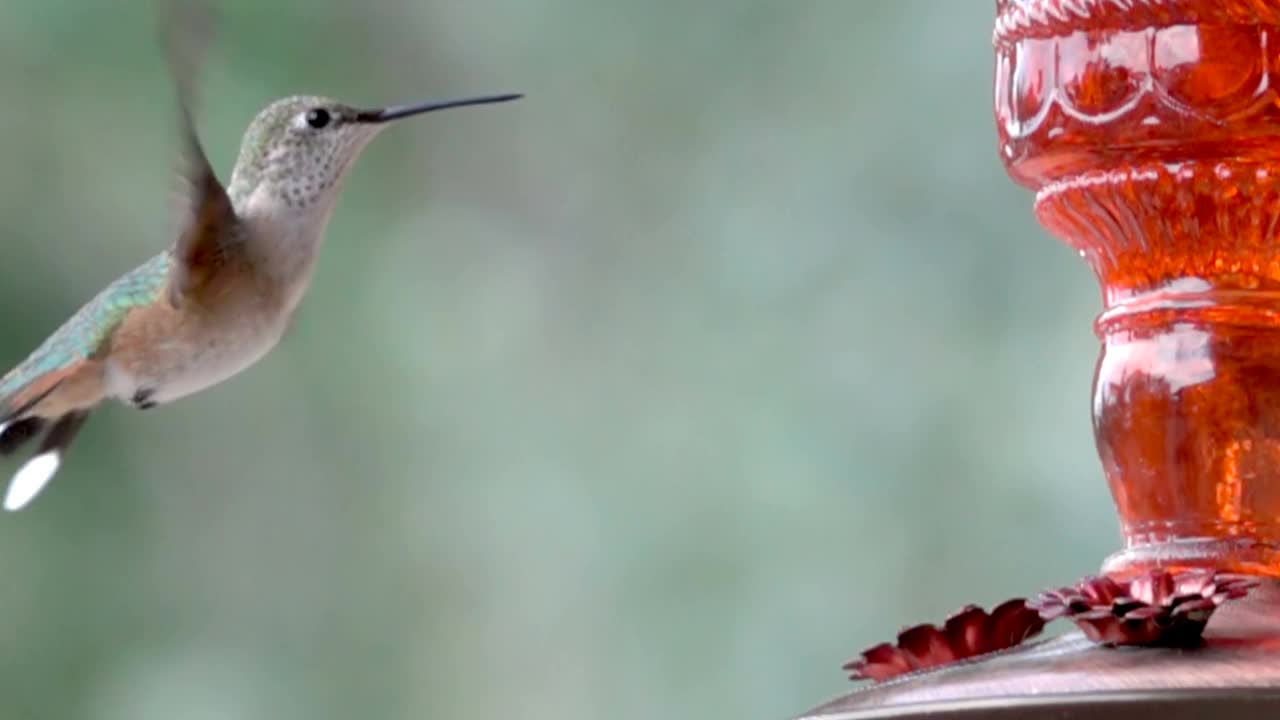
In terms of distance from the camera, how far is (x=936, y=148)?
377cm

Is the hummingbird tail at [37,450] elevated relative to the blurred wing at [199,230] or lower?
lower

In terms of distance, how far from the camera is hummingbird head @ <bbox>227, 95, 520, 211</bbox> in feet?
6.84

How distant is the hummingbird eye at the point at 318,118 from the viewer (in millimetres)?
2121

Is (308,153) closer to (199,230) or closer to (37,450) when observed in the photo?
(199,230)

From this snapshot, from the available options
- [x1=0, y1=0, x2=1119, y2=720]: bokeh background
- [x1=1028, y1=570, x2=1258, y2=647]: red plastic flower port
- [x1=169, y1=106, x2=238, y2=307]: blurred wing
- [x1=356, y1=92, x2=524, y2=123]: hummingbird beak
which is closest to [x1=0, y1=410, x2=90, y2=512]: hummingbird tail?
[x1=169, y1=106, x2=238, y2=307]: blurred wing

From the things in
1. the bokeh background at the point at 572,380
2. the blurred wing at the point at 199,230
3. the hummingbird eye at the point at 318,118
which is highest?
the hummingbird eye at the point at 318,118

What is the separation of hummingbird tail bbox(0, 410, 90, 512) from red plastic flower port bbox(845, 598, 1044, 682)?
96 cm

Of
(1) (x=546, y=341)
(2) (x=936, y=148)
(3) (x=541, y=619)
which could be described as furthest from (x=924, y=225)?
(3) (x=541, y=619)

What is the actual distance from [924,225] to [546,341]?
0.71 m

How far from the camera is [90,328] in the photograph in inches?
83.7

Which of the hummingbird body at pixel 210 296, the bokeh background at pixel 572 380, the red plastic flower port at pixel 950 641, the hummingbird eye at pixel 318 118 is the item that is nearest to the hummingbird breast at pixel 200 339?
the hummingbird body at pixel 210 296

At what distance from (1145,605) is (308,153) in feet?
4.00

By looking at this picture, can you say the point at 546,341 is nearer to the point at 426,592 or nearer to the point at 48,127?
the point at 426,592

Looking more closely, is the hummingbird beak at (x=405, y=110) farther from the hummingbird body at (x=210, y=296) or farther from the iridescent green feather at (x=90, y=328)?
the iridescent green feather at (x=90, y=328)
